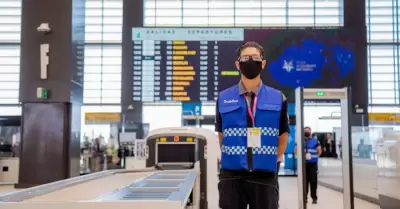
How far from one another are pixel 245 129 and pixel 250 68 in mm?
378

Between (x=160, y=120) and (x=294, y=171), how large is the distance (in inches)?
224

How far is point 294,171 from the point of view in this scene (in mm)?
20000

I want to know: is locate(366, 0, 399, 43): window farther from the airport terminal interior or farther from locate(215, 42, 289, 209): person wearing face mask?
locate(215, 42, 289, 209): person wearing face mask

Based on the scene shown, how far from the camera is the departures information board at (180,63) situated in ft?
40.4

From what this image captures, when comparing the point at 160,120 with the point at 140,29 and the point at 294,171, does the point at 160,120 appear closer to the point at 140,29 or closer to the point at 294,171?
the point at 294,171

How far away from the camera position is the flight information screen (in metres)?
12.0

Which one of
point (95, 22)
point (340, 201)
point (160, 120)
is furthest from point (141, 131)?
point (340, 201)

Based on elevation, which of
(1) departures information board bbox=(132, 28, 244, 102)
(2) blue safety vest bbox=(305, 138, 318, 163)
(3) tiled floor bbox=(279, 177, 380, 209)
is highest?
(1) departures information board bbox=(132, 28, 244, 102)

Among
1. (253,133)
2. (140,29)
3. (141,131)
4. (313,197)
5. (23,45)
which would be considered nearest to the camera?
(253,133)

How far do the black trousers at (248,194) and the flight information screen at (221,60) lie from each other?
924cm

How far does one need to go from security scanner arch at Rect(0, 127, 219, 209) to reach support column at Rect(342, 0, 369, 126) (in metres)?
4.33

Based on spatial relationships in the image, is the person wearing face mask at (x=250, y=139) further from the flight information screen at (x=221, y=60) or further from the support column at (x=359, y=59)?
the support column at (x=359, y=59)

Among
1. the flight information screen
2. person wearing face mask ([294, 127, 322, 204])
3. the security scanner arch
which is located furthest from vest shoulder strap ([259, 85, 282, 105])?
the flight information screen

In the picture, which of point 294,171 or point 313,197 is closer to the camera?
point 313,197
